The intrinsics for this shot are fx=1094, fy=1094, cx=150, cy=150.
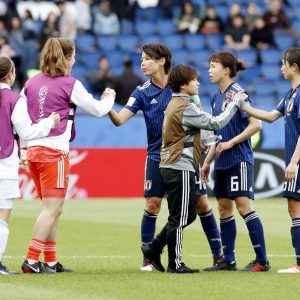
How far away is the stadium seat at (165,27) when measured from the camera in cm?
2630

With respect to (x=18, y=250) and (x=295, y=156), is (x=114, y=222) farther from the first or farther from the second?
(x=295, y=156)

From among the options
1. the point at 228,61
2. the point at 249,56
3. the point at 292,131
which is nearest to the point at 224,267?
the point at 292,131

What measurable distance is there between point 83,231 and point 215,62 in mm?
4986

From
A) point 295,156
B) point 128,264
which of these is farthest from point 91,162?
point 295,156

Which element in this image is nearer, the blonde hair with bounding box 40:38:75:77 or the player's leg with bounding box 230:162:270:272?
the blonde hair with bounding box 40:38:75:77

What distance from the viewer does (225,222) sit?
10.2 meters

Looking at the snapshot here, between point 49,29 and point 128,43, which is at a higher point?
point 49,29

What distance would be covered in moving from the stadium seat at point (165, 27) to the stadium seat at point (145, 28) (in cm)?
14

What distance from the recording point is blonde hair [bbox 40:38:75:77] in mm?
9617

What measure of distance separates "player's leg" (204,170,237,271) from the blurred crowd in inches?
542

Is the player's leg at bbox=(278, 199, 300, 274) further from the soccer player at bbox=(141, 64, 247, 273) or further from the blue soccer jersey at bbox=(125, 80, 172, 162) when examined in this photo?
the blue soccer jersey at bbox=(125, 80, 172, 162)

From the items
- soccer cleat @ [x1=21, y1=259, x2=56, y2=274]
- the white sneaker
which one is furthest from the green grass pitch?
soccer cleat @ [x1=21, y1=259, x2=56, y2=274]

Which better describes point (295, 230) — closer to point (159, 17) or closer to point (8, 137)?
point (8, 137)

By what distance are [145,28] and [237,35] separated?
87.3 inches
